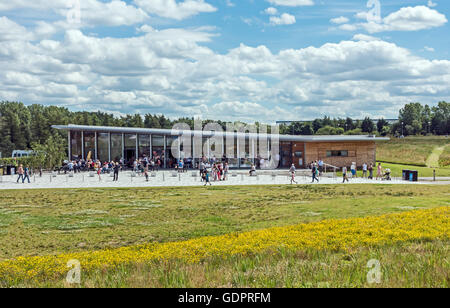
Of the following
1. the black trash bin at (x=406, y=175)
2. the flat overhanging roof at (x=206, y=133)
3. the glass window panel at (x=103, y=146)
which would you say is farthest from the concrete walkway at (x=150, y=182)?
the glass window panel at (x=103, y=146)

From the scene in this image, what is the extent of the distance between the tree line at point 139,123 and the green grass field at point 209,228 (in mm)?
61855

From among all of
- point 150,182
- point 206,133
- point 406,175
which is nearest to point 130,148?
point 206,133

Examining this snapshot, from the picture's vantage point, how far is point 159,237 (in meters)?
12.9

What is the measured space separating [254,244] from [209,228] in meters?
4.43

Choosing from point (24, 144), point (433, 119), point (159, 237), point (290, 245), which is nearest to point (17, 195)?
point (159, 237)

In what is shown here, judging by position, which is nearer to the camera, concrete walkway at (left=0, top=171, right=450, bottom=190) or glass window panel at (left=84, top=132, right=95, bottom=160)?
concrete walkway at (left=0, top=171, right=450, bottom=190)

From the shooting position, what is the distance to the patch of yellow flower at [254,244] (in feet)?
27.9

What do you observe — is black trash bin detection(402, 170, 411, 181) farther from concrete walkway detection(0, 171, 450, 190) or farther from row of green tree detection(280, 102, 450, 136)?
row of green tree detection(280, 102, 450, 136)

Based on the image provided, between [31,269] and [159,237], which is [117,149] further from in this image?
[31,269]

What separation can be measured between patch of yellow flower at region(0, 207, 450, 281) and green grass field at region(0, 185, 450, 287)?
51 centimetres

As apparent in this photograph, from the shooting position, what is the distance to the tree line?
88.8 metres

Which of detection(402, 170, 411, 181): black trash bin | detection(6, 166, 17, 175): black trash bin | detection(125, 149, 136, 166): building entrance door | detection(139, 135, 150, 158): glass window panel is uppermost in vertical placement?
detection(139, 135, 150, 158): glass window panel

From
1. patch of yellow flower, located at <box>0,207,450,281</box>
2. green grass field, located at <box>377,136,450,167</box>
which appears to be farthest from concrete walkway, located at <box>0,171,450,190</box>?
green grass field, located at <box>377,136,450,167</box>

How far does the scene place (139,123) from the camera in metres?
104
